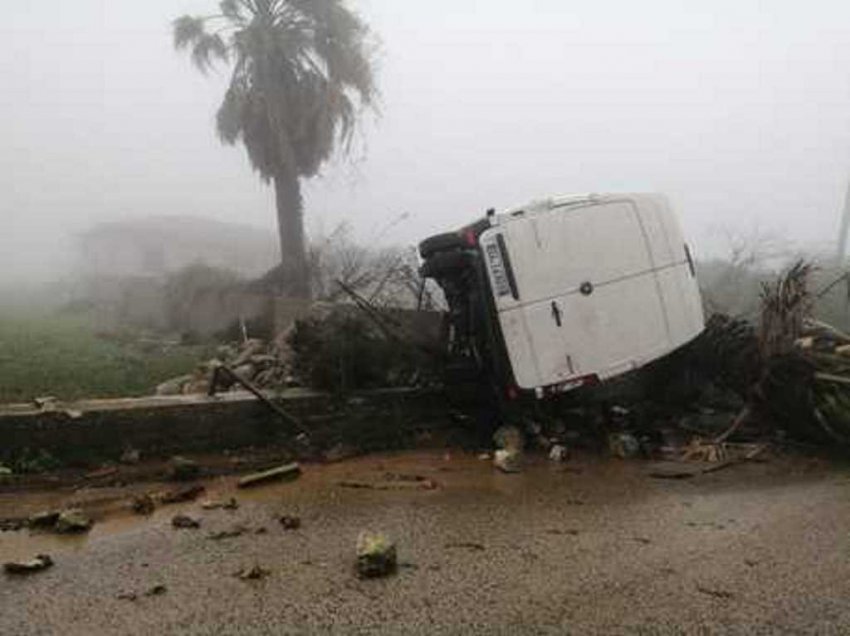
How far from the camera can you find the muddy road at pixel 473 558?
4.93 metres

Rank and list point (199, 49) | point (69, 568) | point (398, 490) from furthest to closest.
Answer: point (199, 49) < point (398, 490) < point (69, 568)

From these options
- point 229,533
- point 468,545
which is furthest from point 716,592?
point 229,533

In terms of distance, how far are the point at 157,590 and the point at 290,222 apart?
1808cm

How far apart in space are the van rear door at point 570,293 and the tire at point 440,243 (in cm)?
39

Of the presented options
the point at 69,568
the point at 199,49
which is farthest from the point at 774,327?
the point at 199,49

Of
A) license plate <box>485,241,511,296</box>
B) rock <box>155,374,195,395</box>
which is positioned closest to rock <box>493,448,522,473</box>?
license plate <box>485,241,511,296</box>

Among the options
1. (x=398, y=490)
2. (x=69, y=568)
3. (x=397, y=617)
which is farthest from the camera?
(x=398, y=490)

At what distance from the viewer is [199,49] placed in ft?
76.6

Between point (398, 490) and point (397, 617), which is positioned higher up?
point (398, 490)

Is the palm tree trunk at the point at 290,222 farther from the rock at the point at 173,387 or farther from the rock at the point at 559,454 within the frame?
the rock at the point at 559,454

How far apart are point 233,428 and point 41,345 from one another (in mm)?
10545

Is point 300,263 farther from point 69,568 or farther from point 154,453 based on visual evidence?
point 69,568

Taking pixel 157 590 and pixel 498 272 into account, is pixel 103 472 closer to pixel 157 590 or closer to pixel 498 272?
pixel 157 590

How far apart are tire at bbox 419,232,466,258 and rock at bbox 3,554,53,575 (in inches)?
181
